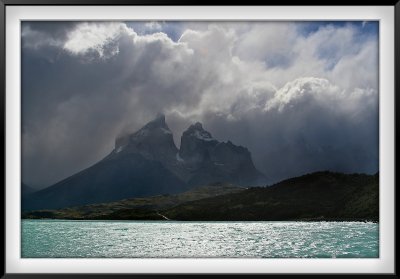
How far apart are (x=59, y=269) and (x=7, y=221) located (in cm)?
78

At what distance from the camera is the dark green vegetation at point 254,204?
7.76 metres

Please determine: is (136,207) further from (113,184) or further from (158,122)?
(158,122)

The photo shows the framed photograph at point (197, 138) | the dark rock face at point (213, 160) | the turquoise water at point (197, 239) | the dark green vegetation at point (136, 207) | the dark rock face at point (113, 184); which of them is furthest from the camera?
the dark green vegetation at point (136, 207)

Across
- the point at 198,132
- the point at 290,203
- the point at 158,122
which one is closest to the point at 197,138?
the point at 198,132

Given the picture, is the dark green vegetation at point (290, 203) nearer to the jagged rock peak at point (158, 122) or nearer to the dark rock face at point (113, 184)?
the dark rock face at point (113, 184)

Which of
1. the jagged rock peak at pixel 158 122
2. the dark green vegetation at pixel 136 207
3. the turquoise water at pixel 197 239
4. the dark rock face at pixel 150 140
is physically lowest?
the turquoise water at pixel 197 239

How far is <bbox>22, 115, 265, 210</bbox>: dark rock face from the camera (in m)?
7.41

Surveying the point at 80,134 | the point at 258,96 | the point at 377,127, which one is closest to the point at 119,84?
the point at 80,134

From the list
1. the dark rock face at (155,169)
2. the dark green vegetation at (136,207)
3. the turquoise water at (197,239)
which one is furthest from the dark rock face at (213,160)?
the turquoise water at (197,239)

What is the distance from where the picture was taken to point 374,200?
6.39 metres

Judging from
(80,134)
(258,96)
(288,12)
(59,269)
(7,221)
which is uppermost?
(288,12)

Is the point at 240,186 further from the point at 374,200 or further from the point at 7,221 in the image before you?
the point at 7,221

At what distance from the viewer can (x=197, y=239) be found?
7.03 metres

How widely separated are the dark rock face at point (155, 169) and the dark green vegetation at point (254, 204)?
6.3 inches
